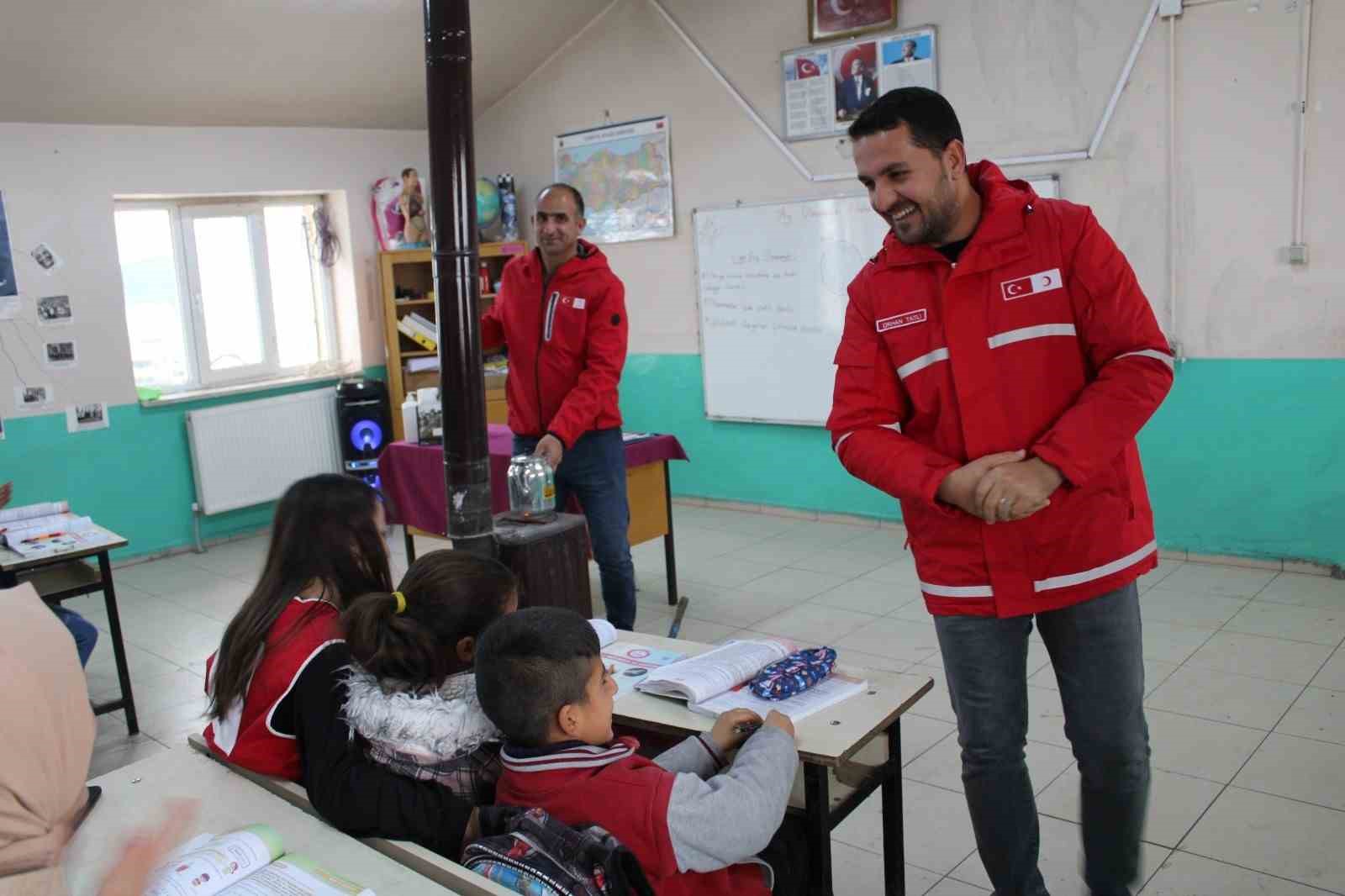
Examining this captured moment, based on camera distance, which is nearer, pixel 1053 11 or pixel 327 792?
pixel 327 792

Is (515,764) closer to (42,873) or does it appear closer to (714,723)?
(714,723)

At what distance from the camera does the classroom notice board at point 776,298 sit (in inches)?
221

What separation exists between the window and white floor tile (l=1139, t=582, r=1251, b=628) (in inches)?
195

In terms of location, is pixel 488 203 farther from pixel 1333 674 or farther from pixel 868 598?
pixel 1333 674

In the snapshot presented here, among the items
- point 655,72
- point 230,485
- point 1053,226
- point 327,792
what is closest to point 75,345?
point 230,485

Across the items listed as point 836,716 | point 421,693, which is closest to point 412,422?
point 421,693

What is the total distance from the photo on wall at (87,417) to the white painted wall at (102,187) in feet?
0.14

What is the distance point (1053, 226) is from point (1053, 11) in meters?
3.49

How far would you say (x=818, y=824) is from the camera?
5.70ft

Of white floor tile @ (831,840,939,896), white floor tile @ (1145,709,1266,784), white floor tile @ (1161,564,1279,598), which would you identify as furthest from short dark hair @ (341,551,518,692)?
white floor tile @ (1161,564,1279,598)

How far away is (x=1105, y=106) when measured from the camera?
4.68 m

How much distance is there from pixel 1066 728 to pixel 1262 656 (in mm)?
2124

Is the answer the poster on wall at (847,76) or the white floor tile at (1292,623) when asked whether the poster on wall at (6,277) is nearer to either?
the poster on wall at (847,76)

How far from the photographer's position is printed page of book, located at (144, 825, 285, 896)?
4.41 ft
